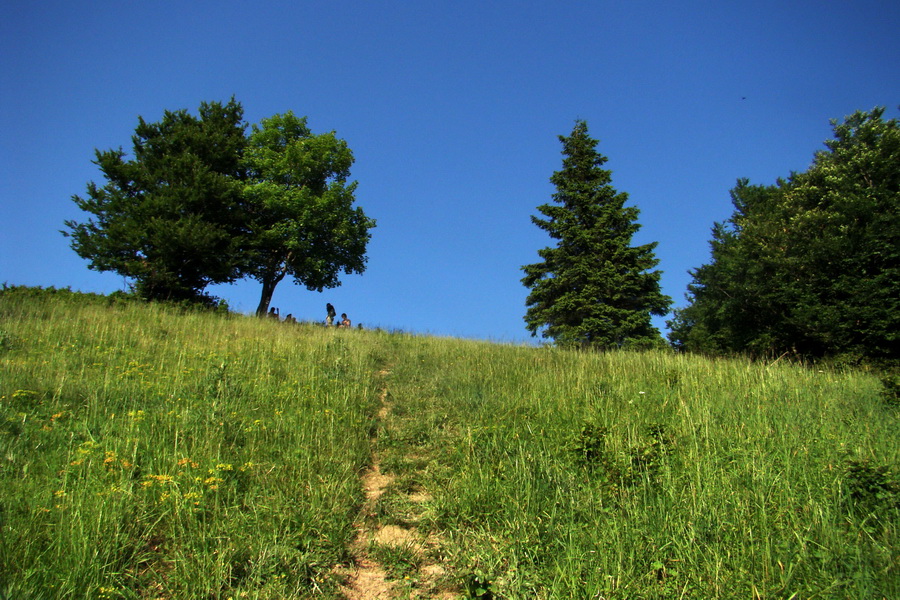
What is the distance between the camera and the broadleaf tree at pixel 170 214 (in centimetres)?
2372

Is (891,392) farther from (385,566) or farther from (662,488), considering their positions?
(385,566)

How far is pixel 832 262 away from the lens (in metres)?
23.0

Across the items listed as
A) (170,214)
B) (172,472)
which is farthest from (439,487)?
(170,214)

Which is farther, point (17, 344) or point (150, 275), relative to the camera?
point (150, 275)

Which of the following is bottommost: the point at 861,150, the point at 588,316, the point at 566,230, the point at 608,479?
the point at 608,479

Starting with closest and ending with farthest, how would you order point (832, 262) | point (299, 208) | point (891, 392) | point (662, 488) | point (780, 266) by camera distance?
point (662, 488)
point (891, 392)
point (832, 262)
point (780, 266)
point (299, 208)

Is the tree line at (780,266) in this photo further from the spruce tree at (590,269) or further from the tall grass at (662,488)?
the tall grass at (662,488)

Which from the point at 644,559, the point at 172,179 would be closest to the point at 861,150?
the point at 644,559

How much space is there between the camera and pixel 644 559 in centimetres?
344

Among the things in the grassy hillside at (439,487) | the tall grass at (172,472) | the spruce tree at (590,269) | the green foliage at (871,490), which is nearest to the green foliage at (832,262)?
the spruce tree at (590,269)

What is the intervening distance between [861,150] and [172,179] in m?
38.9

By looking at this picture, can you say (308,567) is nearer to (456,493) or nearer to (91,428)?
(456,493)

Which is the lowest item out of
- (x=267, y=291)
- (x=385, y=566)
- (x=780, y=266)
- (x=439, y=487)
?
(x=385, y=566)

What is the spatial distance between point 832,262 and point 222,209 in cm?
3346
